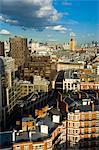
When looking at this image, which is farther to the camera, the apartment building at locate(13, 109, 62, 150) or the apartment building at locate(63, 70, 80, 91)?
the apartment building at locate(63, 70, 80, 91)

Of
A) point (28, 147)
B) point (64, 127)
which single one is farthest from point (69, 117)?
point (28, 147)

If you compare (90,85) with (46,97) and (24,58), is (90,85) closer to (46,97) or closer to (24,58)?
(46,97)

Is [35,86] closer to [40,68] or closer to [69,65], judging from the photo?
[40,68]

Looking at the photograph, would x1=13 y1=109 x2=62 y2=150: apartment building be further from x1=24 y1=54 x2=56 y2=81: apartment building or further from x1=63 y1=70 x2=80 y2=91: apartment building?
x1=24 y1=54 x2=56 y2=81: apartment building

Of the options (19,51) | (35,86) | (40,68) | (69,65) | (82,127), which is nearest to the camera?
(82,127)


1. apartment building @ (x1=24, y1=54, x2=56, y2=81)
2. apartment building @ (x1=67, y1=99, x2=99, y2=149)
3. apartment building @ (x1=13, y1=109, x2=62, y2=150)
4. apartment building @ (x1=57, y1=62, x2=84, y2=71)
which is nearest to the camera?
apartment building @ (x1=13, y1=109, x2=62, y2=150)

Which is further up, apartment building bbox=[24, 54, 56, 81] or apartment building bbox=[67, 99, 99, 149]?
apartment building bbox=[24, 54, 56, 81]

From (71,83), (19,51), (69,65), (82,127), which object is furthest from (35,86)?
(69,65)

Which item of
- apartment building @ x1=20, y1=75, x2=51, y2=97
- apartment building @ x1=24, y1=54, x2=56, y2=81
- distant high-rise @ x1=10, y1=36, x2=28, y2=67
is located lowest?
apartment building @ x1=20, y1=75, x2=51, y2=97

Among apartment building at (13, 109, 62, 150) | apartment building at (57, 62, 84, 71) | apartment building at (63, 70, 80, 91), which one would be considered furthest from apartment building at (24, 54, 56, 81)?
apartment building at (13, 109, 62, 150)
